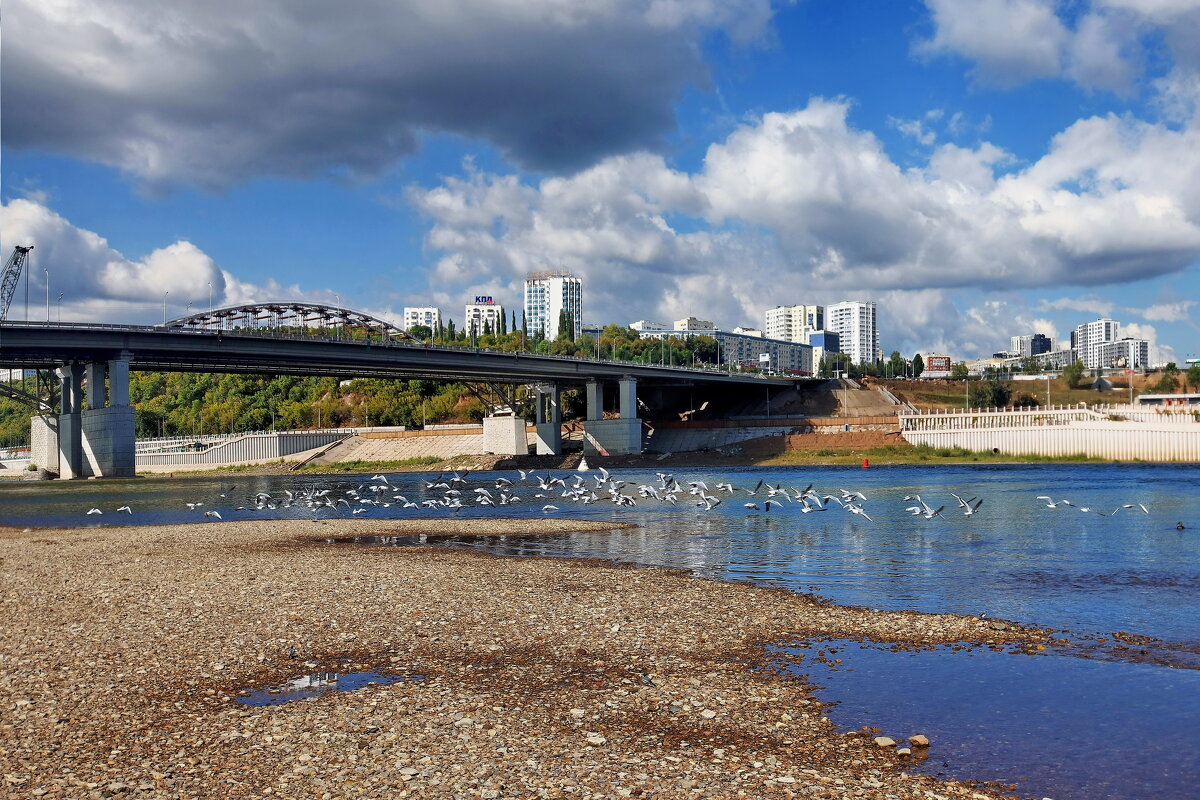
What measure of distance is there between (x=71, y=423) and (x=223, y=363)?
697 inches

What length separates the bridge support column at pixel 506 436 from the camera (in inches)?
6063

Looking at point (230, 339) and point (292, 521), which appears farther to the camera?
point (230, 339)

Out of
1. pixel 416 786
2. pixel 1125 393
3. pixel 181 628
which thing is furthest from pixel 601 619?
pixel 1125 393

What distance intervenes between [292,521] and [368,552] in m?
17.7

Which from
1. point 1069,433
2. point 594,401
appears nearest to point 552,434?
point 594,401

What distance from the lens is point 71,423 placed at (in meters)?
107

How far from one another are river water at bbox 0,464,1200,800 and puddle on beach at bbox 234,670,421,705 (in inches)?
270

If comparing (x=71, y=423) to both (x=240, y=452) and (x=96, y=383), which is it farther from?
(x=240, y=452)

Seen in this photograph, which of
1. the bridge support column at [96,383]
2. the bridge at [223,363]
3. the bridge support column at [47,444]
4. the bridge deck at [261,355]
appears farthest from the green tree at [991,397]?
the bridge support column at [47,444]

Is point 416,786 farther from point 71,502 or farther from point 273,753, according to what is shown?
point 71,502

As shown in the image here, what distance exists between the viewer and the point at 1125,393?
188 metres

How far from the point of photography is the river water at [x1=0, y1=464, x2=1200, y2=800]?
12.4 metres

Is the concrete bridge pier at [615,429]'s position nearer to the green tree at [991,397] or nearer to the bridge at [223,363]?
the bridge at [223,363]

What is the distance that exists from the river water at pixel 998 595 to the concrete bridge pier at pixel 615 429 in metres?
82.0
